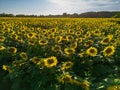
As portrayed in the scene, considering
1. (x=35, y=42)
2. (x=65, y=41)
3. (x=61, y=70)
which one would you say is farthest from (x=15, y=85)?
(x=65, y=41)

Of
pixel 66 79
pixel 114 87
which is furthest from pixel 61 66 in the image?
pixel 114 87

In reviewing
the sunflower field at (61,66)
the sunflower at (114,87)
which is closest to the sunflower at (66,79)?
the sunflower field at (61,66)

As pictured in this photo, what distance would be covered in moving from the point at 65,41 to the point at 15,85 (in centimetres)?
222

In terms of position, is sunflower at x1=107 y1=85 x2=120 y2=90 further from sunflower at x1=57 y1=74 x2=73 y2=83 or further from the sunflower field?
sunflower at x1=57 y1=74 x2=73 y2=83

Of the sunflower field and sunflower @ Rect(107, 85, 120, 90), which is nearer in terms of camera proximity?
sunflower @ Rect(107, 85, 120, 90)

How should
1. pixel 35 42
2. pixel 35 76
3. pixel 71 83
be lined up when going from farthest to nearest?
1. pixel 35 42
2. pixel 35 76
3. pixel 71 83

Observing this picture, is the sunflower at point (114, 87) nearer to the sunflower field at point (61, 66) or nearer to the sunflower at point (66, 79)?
the sunflower field at point (61, 66)

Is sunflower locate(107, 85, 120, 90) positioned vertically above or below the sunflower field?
above

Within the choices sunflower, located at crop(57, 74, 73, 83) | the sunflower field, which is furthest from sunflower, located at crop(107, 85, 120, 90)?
sunflower, located at crop(57, 74, 73, 83)

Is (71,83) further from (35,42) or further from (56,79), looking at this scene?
(35,42)

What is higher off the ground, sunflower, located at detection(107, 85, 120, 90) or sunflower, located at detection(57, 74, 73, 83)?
sunflower, located at detection(107, 85, 120, 90)

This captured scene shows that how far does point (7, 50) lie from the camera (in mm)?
6398

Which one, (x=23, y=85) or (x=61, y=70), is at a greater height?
(x=61, y=70)

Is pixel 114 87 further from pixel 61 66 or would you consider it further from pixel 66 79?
pixel 61 66
